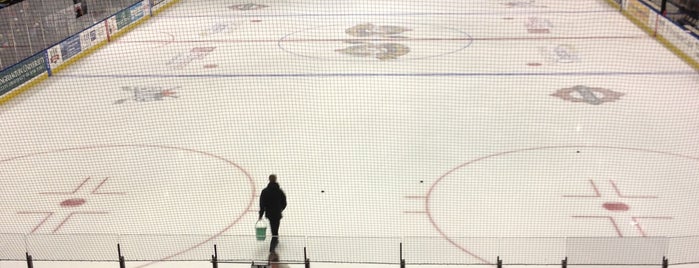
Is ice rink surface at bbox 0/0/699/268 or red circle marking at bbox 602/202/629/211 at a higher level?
red circle marking at bbox 602/202/629/211

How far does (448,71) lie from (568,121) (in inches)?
112

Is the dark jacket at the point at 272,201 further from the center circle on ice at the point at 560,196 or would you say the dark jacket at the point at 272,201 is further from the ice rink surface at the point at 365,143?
the center circle on ice at the point at 560,196

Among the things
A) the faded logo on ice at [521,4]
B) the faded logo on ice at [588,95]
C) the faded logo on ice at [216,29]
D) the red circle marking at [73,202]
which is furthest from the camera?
the faded logo on ice at [521,4]

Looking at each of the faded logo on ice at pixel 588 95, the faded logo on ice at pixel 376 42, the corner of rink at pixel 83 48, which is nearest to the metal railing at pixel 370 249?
the faded logo on ice at pixel 588 95

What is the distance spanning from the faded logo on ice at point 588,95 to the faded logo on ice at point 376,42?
3.23 metres

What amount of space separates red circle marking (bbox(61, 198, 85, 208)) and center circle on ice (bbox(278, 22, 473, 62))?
600 centimetres

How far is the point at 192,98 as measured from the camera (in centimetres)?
1016

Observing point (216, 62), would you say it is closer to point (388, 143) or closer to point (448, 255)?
point (388, 143)

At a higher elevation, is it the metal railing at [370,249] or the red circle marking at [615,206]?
the metal railing at [370,249]

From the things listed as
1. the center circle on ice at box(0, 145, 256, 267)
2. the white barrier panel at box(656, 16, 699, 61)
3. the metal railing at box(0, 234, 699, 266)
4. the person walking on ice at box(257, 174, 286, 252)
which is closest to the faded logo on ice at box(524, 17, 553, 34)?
the white barrier panel at box(656, 16, 699, 61)

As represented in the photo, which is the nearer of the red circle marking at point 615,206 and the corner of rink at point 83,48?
the red circle marking at point 615,206

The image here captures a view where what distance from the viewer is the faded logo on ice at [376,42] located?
489 inches

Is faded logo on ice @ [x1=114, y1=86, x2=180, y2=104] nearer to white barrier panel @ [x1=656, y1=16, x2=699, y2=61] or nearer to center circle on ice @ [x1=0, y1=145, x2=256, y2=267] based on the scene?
center circle on ice @ [x1=0, y1=145, x2=256, y2=267]

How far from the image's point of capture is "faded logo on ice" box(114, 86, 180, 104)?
10.2 metres
